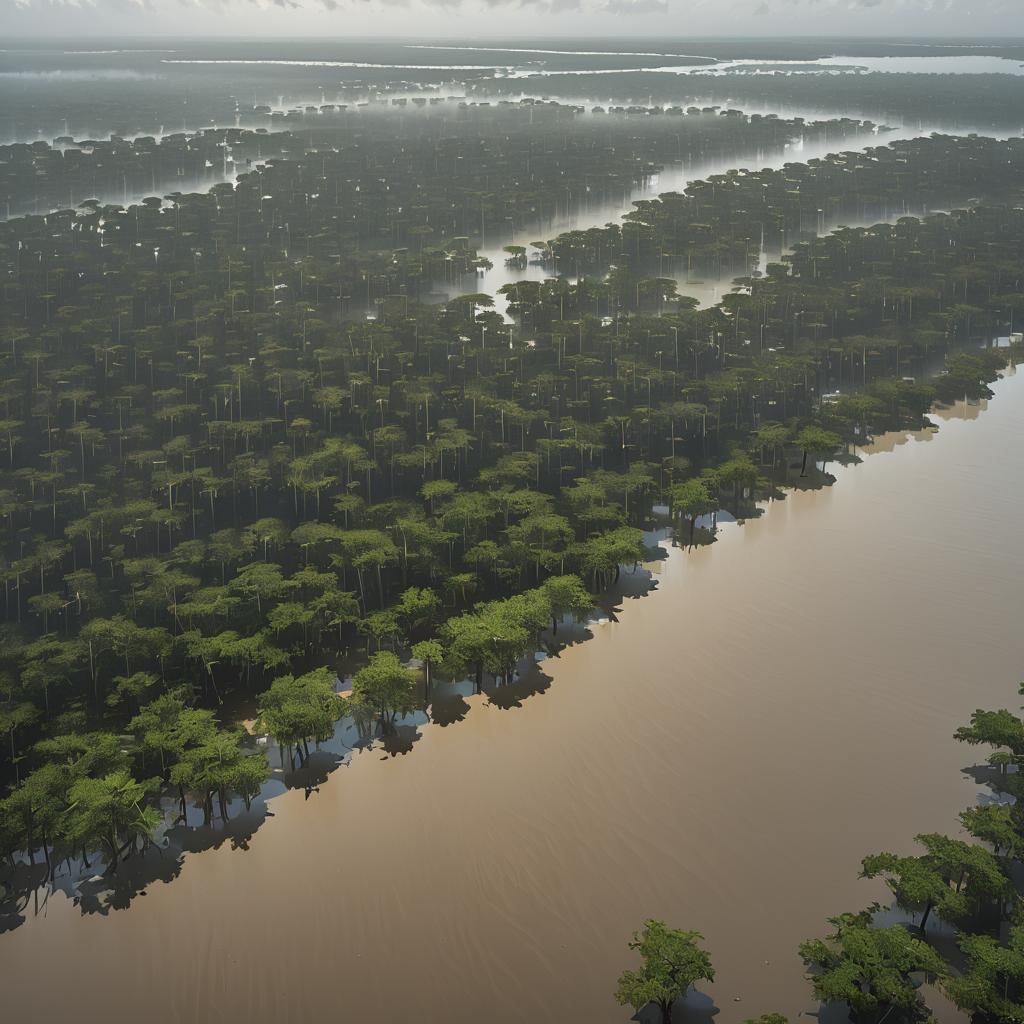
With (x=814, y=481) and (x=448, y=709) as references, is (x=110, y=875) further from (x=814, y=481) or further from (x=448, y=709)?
(x=814, y=481)

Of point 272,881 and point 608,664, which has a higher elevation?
point 608,664

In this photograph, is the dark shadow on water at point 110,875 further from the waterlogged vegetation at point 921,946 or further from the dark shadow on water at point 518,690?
the waterlogged vegetation at point 921,946

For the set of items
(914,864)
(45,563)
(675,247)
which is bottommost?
(914,864)

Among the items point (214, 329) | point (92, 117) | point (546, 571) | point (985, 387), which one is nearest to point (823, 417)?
point (985, 387)

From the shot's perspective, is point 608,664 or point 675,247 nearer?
point 608,664

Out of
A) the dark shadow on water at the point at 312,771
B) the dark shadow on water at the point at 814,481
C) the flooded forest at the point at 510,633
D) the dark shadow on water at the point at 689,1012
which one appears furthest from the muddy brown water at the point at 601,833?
the dark shadow on water at the point at 814,481

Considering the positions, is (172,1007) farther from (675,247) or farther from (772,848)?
(675,247)
